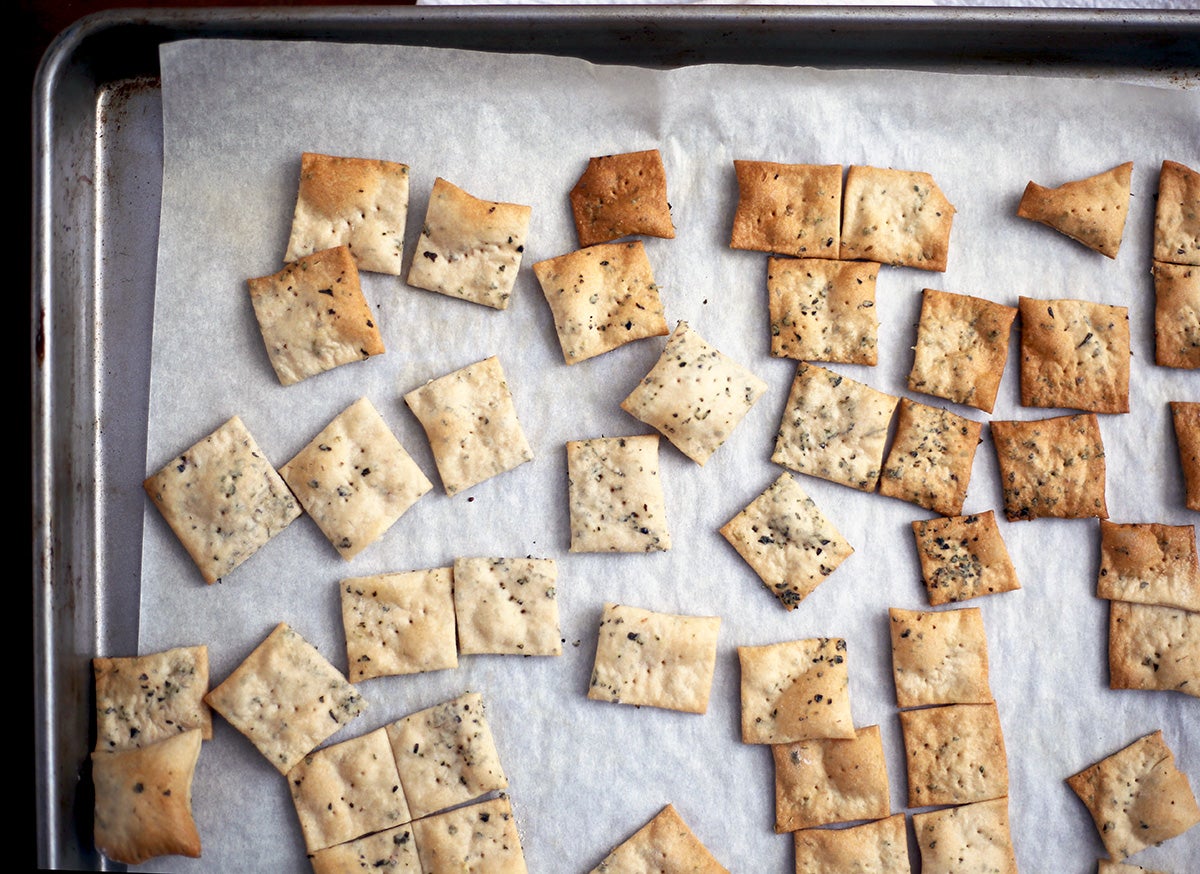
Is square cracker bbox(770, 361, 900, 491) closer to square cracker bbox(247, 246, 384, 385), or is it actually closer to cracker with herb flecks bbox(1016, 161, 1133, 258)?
cracker with herb flecks bbox(1016, 161, 1133, 258)

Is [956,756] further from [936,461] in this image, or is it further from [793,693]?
[936,461]

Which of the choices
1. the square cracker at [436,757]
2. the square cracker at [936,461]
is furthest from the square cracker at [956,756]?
the square cracker at [436,757]

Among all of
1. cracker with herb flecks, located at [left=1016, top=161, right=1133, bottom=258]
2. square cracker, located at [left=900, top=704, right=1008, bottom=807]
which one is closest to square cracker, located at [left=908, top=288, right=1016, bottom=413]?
cracker with herb flecks, located at [left=1016, top=161, right=1133, bottom=258]

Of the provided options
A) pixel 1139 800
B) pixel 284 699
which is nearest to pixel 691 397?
pixel 284 699

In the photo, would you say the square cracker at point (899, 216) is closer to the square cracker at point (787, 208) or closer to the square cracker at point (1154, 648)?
the square cracker at point (787, 208)

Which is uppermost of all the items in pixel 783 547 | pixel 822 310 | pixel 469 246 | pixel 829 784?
pixel 469 246

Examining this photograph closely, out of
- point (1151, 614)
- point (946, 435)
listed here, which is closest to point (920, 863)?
point (1151, 614)

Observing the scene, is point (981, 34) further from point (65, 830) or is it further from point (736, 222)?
point (65, 830)

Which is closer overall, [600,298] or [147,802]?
[147,802]
